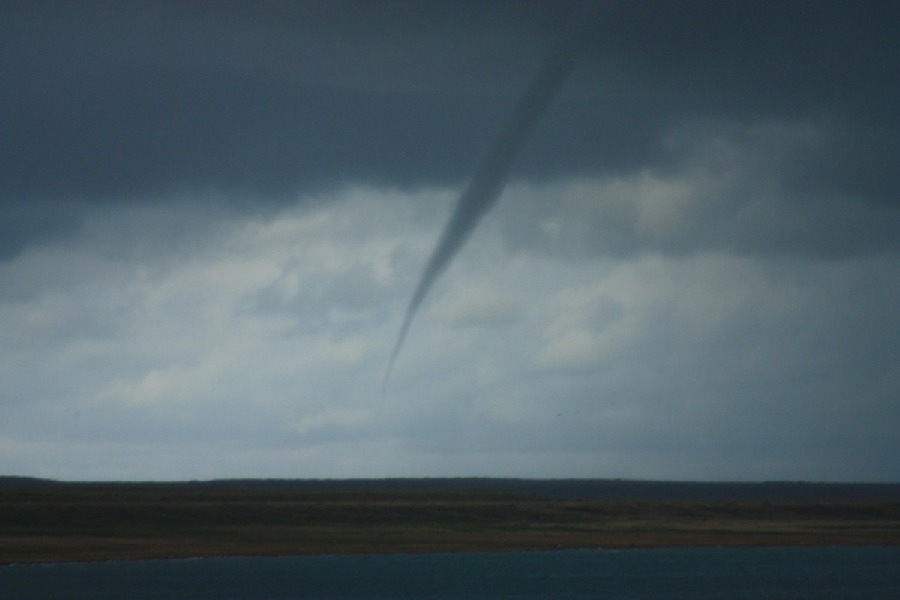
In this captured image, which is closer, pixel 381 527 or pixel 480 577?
pixel 480 577

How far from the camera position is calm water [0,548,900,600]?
199 ft

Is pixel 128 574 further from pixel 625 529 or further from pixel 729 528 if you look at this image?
pixel 729 528

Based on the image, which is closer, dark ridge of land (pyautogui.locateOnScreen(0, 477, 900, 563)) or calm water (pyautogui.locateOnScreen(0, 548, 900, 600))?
calm water (pyautogui.locateOnScreen(0, 548, 900, 600))

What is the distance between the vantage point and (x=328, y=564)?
2987 inches

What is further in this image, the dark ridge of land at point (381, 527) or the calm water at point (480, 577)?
the dark ridge of land at point (381, 527)

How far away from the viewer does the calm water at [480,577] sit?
60581mm

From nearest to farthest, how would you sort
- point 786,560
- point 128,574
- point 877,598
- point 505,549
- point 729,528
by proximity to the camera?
1. point 877,598
2. point 128,574
3. point 786,560
4. point 505,549
5. point 729,528

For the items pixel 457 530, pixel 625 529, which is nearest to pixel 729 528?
pixel 625 529

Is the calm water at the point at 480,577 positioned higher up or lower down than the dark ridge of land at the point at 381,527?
lower down

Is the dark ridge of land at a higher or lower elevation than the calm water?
higher

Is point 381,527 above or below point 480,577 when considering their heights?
above

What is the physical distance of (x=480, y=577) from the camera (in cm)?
6838

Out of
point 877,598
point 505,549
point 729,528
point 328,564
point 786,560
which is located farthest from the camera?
point 729,528

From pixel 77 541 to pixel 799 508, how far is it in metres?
84.2
